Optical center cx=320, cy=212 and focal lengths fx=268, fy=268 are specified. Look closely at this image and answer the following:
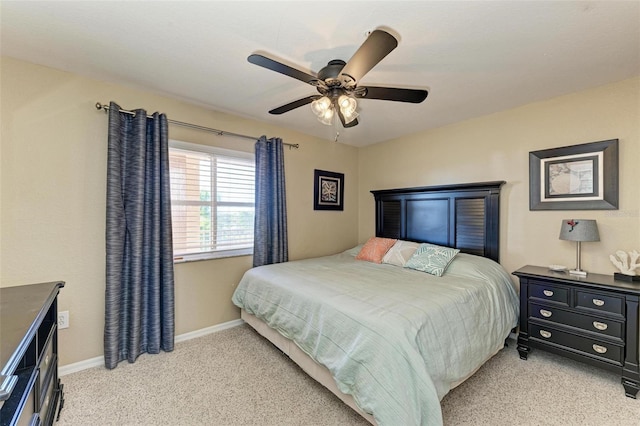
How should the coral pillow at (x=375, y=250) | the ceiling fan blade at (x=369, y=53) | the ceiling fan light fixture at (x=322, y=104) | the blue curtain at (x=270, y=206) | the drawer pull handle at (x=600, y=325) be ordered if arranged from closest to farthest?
the ceiling fan blade at (x=369, y=53), the ceiling fan light fixture at (x=322, y=104), the drawer pull handle at (x=600, y=325), the blue curtain at (x=270, y=206), the coral pillow at (x=375, y=250)

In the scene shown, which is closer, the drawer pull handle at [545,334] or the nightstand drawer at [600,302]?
the nightstand drawer at [600,302]

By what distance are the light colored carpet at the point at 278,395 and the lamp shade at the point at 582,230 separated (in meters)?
1.07

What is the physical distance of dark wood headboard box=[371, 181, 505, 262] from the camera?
2889 millimetres

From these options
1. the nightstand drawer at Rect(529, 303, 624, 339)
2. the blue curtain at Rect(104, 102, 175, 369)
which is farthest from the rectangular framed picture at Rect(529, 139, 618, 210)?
the blue curtain at Rect(104, 102, 175, 369)

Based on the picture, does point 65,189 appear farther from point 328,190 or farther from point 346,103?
point 328,190

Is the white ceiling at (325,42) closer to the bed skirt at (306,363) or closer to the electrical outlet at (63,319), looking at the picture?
the electrical outlet at (63,319)

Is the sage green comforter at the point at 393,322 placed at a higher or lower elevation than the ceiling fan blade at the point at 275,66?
lower

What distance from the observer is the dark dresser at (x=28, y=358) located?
89cm

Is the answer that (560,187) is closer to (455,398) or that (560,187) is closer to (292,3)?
(455,398)

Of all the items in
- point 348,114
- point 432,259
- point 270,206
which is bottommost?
point 432,259

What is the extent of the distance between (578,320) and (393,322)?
5.68 ft

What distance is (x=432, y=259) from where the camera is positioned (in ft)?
8.90

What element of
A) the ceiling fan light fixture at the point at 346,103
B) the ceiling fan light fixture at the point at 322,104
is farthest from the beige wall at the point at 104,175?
the ceiling fan light fixture at the point at 346,103

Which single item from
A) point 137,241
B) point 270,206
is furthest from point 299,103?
point 137,241
